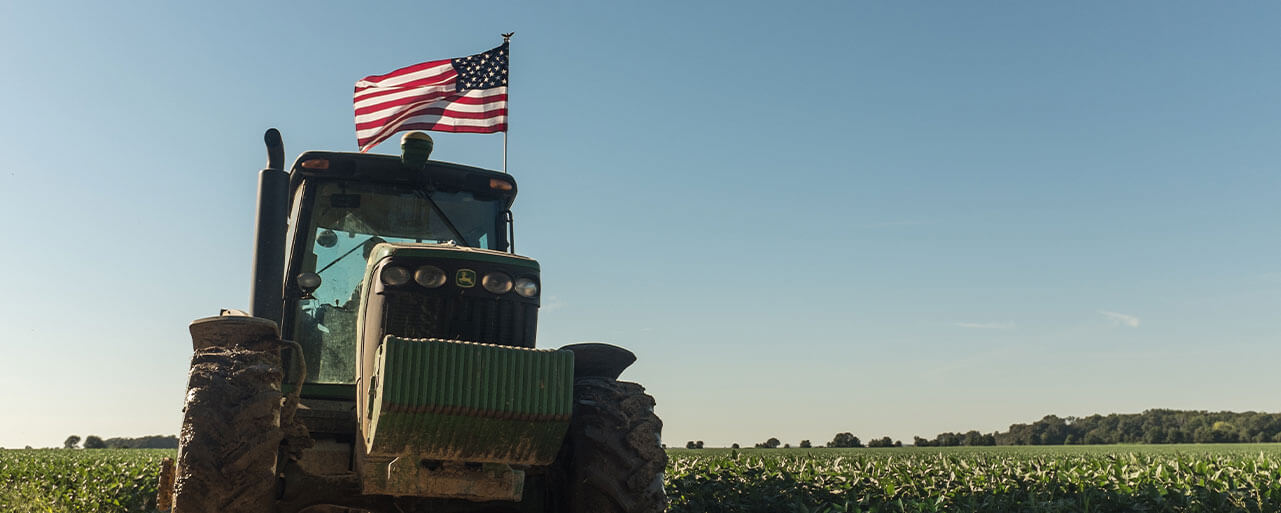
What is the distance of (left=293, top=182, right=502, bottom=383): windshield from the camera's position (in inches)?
252

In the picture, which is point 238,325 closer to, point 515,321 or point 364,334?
point 364,334

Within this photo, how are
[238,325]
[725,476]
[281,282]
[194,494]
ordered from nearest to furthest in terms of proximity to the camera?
[194,494] → [238,325] → [281,282] → [725,476]

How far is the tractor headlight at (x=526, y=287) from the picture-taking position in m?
5.63

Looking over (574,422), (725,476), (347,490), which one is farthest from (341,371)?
(725,476)

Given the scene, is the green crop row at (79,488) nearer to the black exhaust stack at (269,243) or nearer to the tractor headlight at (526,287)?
the black exhaust stack at (269,243)

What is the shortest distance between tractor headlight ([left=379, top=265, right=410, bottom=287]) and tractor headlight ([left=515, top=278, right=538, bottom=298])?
64 cm

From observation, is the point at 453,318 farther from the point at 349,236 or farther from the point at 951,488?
the point at 951,488

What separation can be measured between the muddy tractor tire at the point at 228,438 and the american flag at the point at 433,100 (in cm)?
460

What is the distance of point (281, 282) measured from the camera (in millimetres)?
5957

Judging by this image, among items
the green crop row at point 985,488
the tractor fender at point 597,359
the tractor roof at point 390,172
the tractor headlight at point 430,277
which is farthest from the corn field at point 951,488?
the tractor headlight at point 430,277

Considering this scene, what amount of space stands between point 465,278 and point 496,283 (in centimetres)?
18

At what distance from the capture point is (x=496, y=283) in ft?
18.2

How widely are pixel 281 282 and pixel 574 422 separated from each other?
208cm

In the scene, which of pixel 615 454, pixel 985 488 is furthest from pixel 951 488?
pixel 615 454
